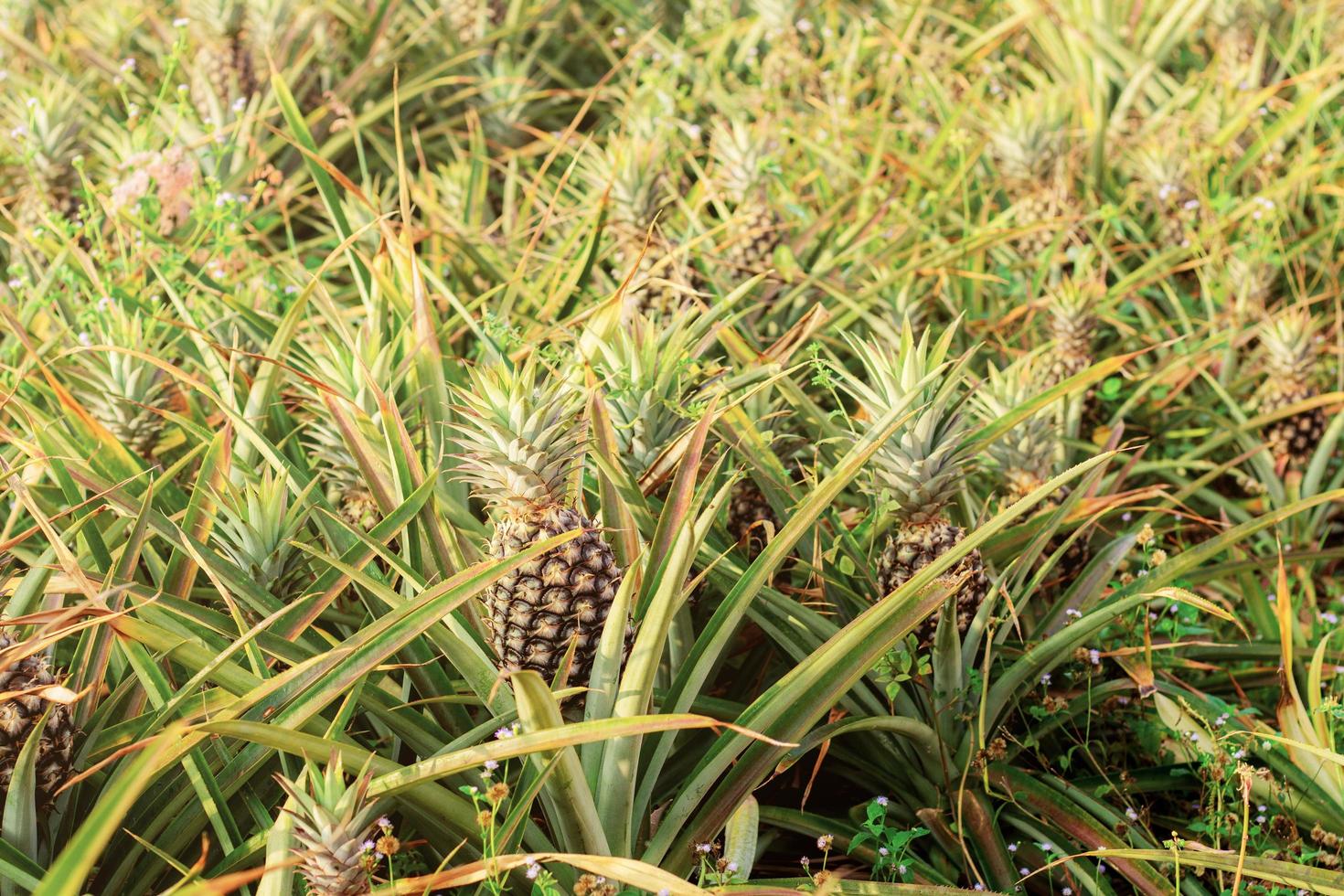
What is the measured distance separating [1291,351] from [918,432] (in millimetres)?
1761

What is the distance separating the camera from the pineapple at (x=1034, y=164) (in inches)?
160

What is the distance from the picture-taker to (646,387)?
2.35 metres

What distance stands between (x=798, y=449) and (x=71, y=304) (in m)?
2.13

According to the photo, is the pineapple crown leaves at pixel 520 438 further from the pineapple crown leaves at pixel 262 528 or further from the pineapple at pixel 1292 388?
the pineapple at pixel 1292 388

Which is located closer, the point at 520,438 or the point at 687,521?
the point at 687,521

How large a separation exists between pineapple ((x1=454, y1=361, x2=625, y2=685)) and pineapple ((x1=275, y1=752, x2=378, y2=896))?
1.31 feet

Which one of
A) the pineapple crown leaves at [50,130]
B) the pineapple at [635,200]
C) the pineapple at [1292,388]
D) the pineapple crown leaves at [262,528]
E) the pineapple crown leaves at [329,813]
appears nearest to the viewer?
the pineapple crown leaves at [329,813]

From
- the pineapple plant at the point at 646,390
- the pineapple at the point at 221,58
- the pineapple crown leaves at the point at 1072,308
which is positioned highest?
the pineapple at the point at 221,58

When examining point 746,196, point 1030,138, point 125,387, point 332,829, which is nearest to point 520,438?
point 332,829

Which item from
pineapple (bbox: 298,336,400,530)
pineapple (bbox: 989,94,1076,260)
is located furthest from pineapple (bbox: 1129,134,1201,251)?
pineapple (bbox: 298,336,400,530)

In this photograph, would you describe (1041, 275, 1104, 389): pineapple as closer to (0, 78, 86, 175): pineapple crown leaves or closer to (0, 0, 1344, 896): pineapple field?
(0, 0, 1344, 896): pineapple field

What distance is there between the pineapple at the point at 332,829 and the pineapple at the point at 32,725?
47 cm

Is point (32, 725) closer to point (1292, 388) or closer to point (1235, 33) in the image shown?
point (1292, 388)

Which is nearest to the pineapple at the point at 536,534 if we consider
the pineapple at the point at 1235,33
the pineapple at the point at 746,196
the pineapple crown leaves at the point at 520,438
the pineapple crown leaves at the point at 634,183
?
the pineapple crown leaves at the point at 520,438
